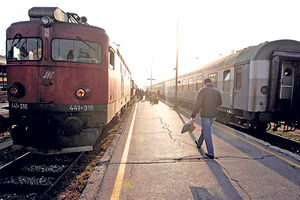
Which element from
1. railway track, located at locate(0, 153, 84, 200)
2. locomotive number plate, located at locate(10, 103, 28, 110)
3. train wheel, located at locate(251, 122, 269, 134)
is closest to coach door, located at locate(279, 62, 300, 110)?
train wheel, located at locate(251, 122, 269, 134)

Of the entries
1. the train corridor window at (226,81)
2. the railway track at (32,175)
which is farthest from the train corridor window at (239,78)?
the railway track at (32,175)

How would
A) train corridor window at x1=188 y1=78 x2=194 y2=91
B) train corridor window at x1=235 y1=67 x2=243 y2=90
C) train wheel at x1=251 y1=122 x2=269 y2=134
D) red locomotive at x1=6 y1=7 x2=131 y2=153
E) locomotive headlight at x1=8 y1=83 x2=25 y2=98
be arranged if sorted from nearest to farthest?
red locomotive at x1=6 y1=7 x2=131 y2=153
locomotive headlight at x1=8 y1=83 x2=25 y2=98
train wheel at x1=251 y1=122 x2=269 y2=134
train corridor window at x1=235 y1=67 x2=243 y2=90
train corridor window at x1=188 y1=78 x2=194 y2=91

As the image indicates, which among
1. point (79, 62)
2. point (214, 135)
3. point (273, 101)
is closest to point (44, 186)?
point (79, 62)

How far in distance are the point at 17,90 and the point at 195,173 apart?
4.58 metres

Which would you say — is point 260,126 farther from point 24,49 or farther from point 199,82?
point 24,49

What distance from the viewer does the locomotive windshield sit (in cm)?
435

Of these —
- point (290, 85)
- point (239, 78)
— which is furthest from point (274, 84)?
point (239, 78)

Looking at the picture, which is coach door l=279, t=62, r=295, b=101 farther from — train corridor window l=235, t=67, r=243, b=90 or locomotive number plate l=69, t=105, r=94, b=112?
locomotive number plate l=69, t=105, r=94, b=112

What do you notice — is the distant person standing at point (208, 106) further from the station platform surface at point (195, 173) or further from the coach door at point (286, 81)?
the coach door at point (286, 81)

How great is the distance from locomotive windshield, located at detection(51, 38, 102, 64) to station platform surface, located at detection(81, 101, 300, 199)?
8.66 ft

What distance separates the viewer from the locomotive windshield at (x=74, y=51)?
435 centimetres

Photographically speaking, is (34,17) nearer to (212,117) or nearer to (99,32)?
(99,32)

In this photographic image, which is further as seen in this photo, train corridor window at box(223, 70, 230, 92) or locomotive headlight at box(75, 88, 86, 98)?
train corridor window at box(223, 70, 230, 92)

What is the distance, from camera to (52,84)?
423cm
